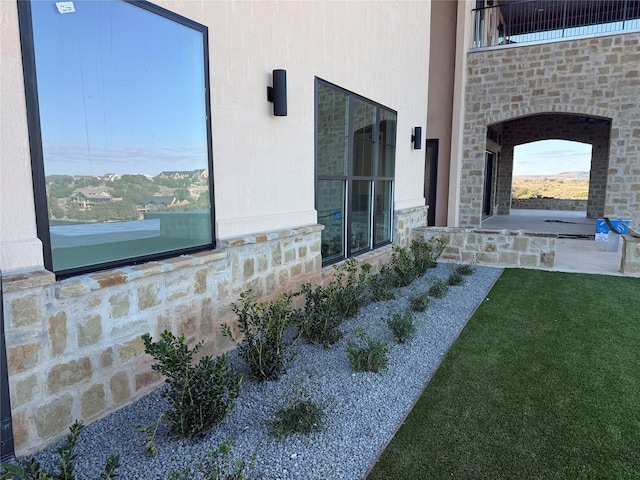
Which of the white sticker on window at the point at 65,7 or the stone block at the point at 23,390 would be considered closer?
the stone block at the point at 23,390

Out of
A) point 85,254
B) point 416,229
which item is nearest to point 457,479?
point 85,254

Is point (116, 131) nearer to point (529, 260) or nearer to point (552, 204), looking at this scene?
point (529, 260)

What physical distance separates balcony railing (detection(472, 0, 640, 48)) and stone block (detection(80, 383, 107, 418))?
11074 millimetres

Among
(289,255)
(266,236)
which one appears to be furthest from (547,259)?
(266,236)

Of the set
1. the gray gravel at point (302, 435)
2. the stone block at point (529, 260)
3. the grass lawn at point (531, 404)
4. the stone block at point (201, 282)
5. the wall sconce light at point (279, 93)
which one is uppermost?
the wall sconce light at point (279, 93)

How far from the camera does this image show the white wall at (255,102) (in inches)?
76.9

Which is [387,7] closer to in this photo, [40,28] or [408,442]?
[40,28]

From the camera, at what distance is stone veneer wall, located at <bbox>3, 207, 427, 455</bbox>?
6.49 feet

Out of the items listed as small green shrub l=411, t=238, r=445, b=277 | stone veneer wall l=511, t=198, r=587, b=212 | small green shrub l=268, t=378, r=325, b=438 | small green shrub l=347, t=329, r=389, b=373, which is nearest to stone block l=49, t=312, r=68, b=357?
small green shrub l=268, t=378, r=325, b=438

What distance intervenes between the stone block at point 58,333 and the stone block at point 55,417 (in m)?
0.27

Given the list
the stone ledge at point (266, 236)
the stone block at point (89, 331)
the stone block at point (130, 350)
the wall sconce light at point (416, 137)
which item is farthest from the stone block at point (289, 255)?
the wall sconce light at point (416, 137)

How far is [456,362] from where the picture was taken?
329 centimetres

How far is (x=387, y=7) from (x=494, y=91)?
17.3 feet

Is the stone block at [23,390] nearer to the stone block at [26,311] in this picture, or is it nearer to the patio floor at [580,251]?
the stone block at [26,311]
